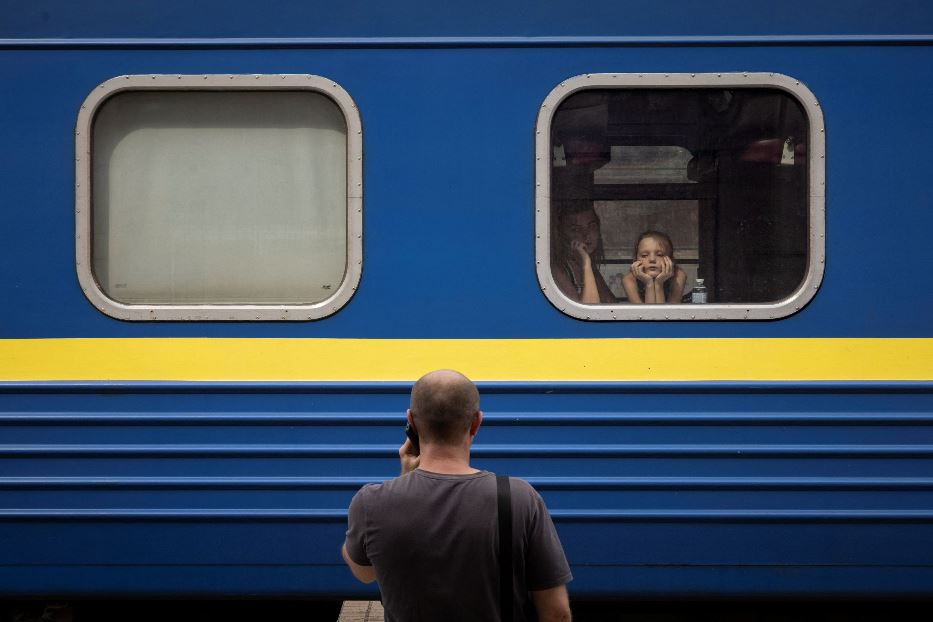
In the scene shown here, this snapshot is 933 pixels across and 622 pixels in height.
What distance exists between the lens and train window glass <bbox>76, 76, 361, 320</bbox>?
330 centimetres

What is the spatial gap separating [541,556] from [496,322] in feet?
4.27

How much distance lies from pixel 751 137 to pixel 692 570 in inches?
60.5

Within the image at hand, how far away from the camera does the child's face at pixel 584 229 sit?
329cm

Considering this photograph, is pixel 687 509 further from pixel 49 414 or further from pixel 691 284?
pixel 49 414

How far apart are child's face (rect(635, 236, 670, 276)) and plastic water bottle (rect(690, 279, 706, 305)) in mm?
143

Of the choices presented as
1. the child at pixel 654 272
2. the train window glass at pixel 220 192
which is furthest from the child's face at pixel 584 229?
the train window glass at pixel 220 192

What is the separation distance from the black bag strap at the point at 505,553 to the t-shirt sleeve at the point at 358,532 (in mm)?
311

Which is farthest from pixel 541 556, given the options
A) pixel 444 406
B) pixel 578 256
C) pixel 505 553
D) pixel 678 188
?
pixel 678 188

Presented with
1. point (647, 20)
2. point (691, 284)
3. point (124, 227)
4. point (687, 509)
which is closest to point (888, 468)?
point (687, 509)

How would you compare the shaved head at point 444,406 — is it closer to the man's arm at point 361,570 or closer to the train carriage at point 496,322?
the man's arm at point 361,570

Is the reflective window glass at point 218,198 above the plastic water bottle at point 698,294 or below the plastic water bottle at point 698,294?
above

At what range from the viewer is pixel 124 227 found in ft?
10.9

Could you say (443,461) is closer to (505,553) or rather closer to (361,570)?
(505,553)

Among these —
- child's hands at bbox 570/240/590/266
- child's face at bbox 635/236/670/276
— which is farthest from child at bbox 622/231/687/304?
child's hands at bbox 570/240/590/266
